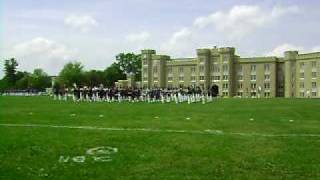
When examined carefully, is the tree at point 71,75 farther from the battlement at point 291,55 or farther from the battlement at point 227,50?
the battlement at point 291,55

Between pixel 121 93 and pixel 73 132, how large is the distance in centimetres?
3959

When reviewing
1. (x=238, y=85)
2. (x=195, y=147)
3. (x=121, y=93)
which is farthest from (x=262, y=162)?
(x=238, y=85)

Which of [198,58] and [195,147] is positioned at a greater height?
[198,58]

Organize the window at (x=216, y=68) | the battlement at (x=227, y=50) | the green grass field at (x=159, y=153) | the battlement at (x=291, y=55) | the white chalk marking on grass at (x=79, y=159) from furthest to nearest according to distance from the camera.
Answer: the window at (x=216, y=68) < the battlement at (x=227, y=50) < the battlement at (x=291, y=55) < the white chalk marking on grass at (x=79, y=159) < the green grass field at (x=159, y=153)

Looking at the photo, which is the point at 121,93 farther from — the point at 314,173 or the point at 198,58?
the point at 198,58

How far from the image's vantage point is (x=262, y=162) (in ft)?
45.2

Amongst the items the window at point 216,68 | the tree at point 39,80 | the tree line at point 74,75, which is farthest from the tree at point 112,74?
the window at point 216,68

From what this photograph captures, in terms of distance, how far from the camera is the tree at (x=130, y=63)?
179250 millimetres

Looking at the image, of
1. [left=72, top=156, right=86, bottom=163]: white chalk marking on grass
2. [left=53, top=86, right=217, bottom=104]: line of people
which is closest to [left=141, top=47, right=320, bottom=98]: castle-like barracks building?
[left=53, top=86, right=217, bottom=104]: line of people

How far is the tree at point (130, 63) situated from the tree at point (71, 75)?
20659mm

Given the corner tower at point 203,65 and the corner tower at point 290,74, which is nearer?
the corner tower at point 290,74

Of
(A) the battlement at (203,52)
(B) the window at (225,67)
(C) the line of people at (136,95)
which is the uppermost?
(A) the battlement at (203,52)

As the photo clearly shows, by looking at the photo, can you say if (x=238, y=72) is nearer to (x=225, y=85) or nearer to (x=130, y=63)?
(x=225, y=85)

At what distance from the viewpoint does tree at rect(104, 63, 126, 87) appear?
16262 centimetres
